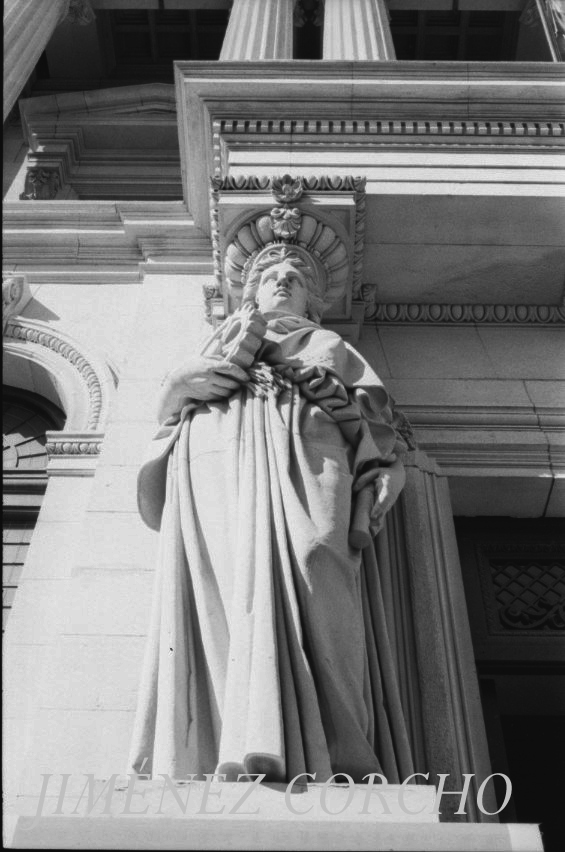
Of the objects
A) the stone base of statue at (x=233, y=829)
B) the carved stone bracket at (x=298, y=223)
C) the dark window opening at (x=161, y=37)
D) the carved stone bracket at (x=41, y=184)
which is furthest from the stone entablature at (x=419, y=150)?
the dark window opening at (x=161, y=37)

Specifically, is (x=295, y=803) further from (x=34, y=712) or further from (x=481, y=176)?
(x=481, y=176)

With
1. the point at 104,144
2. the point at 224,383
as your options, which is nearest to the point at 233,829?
the point at 224,383

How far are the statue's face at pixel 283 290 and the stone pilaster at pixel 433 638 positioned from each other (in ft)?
4.23

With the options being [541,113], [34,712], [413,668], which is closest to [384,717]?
[413,668]

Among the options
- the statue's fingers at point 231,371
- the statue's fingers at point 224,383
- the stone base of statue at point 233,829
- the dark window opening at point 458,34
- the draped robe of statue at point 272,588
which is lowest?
the stone base of statue at point 233,829

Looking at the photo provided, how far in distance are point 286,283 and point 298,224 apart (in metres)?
0.81

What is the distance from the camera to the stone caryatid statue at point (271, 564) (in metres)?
4.49

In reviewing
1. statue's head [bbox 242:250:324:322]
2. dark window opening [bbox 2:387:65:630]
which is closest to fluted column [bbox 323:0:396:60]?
statue's head [bbox 242:250:324:322]

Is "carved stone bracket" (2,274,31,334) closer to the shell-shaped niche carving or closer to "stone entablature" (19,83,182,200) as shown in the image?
the shell-shaped niche carving

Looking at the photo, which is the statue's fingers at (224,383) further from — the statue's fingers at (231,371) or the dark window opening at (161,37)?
the dark window opening at (161,37)

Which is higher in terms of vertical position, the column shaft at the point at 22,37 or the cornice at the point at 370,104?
the column shaft at the point at 22,37

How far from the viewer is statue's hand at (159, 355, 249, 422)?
613 cm

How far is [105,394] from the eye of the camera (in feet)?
28.4

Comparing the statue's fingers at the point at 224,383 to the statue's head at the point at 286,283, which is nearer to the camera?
the statue's fingers at the point at 224,383
